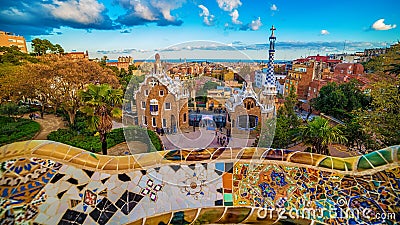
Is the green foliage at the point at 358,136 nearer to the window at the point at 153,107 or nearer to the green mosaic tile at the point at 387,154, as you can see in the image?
the green mosaic tile at the point at 387,154

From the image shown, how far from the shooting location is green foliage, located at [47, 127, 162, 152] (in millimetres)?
9943

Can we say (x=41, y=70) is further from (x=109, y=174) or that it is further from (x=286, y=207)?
(x=286, y=207)

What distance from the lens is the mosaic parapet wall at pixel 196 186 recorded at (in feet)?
6.63

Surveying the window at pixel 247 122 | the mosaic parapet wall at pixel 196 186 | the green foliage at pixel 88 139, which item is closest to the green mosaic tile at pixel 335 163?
the mosaic parapet wall at pixel 196 186

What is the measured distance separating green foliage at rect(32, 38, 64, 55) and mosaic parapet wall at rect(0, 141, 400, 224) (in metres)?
27.2

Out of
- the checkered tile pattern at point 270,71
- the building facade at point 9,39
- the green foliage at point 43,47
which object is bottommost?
the checkered tile pattern at point 270,71

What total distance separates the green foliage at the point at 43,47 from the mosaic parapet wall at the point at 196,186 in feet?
89.3

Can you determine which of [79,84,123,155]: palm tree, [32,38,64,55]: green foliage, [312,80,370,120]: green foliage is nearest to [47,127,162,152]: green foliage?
[79,84,123,155]: palm tree

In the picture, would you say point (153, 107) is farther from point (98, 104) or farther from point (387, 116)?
point (387, 116)

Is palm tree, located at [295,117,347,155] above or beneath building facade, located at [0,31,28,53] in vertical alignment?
beneath

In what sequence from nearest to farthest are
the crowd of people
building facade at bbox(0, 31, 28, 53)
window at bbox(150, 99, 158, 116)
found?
the crowd of people, window at bbox(150, 99, 158, 116), building facade at bbox(0, 31, 28, 53)

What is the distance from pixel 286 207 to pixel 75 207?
1955mm

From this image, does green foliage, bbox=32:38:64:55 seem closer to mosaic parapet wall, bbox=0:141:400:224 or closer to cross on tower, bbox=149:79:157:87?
cross on tower, bbox=149:79:157:87

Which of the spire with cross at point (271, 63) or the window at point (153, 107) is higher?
the spire with cross at point (271, 63)
